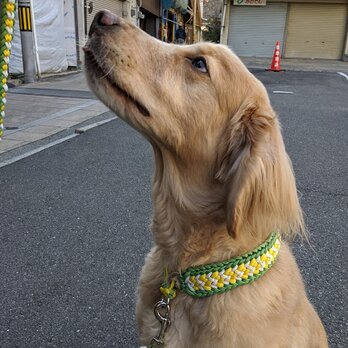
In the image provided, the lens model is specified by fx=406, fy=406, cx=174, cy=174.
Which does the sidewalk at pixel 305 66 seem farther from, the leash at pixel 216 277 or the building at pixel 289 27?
the leash at pixel 216 277

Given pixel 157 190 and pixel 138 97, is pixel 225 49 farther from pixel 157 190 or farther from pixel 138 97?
pixel 157 190

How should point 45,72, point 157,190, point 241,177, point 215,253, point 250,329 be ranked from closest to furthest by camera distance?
point 241,177, point 250,329, point 215,253, point 157,190, point 45,72

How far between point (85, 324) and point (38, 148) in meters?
3.62

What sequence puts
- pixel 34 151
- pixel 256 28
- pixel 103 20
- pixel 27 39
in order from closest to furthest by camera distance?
pixel 103 20 < pixel 34 151 < pixel 27 39 < pixel 256 28

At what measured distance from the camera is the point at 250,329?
1.67 m

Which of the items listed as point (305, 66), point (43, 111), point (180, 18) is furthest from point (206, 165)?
point (180, 18)

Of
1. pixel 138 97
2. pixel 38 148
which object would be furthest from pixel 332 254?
pixel 38 148

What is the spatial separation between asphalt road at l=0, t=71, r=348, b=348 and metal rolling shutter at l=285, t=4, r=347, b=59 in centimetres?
2355

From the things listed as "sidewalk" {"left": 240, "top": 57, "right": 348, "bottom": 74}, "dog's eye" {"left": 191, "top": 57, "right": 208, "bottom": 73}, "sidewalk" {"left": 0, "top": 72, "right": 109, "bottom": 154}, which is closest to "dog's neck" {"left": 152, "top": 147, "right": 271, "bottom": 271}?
"dog's eye" {"left": 191, "top": 57, "right": 208, "bottom": 73}

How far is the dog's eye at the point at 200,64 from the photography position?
1.82 meters

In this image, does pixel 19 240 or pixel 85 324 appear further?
pixel 19 240

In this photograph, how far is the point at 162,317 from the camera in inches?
71.7

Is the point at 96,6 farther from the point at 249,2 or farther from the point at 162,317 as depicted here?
the point at 162,317

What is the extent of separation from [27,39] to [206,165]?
976cm
